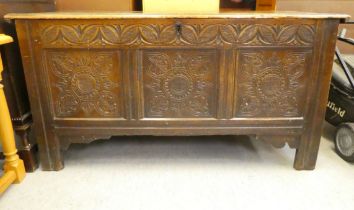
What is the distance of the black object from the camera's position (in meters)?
1.61

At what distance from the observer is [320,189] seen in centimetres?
140

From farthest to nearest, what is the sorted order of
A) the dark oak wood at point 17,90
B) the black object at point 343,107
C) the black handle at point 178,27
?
the black object at point 343,107, the dark oak wood at point 17,90, the black handle at point 178,27

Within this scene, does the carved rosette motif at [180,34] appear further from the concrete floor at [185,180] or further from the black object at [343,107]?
the concrete floor at [185,180]

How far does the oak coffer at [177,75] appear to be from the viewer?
51.3 inches

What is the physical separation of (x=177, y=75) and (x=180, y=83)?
0.04 meters

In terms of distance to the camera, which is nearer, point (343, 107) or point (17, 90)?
point (17, 90)

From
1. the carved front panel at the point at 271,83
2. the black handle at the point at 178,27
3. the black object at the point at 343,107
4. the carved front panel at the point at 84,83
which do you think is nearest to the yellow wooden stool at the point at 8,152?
the carved front panel at the point at 84,83

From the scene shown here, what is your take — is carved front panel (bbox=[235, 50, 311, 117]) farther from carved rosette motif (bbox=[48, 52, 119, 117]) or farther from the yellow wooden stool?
the yellow wooden stool

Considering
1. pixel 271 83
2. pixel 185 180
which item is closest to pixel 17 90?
pixel 185 180

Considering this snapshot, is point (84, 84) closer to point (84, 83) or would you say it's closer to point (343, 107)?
point (84, 83)

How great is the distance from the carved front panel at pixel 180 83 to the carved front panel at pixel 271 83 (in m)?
0.14

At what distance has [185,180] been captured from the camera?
4.83 feet

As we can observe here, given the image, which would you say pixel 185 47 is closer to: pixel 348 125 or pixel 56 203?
pixel 56 203

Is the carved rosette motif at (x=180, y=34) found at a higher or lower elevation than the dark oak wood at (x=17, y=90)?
higher
